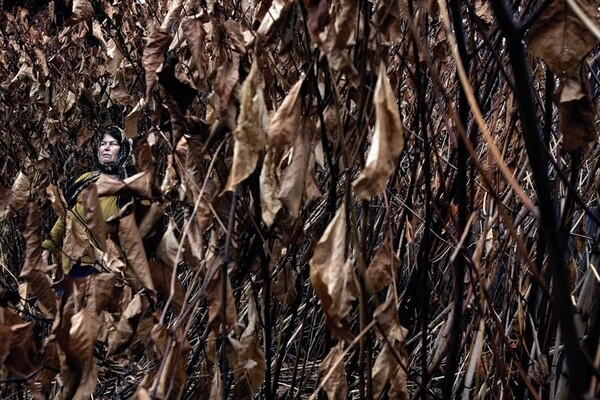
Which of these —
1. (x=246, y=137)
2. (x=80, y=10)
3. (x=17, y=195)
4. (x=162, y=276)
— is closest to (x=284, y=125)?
(x=246, y=137)

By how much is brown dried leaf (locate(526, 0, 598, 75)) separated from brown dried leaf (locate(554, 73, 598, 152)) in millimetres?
31

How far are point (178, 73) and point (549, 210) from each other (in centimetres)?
67

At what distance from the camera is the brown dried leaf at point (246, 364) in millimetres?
937

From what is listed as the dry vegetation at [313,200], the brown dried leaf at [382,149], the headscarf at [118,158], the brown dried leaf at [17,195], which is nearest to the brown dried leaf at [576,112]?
the dry vegetation at [313,200]

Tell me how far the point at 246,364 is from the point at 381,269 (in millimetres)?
248

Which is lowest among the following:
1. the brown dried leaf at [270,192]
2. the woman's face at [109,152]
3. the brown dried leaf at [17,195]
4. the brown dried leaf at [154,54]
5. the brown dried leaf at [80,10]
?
the brown dried leaf at [17,195]

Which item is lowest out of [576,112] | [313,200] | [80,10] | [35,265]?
[35,265]

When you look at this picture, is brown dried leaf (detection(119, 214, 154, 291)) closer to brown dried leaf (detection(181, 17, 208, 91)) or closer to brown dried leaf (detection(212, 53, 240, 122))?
brown dried leaf (detection(212, 53, 240, 122))

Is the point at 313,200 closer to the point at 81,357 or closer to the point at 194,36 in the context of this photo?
the point at 194,36

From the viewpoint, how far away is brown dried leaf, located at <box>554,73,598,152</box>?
67 centimetres

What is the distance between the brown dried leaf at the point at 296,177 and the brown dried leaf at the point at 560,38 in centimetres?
31

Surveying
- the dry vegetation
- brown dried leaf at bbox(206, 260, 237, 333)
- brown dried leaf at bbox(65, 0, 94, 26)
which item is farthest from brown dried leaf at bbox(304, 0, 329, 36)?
brown dried leaf at bbox(65, 0, 94, 26)

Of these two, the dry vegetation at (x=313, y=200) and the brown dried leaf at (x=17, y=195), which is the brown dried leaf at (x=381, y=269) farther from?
the brown dried leaf at (x=17, y=195)

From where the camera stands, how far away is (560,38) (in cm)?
62
